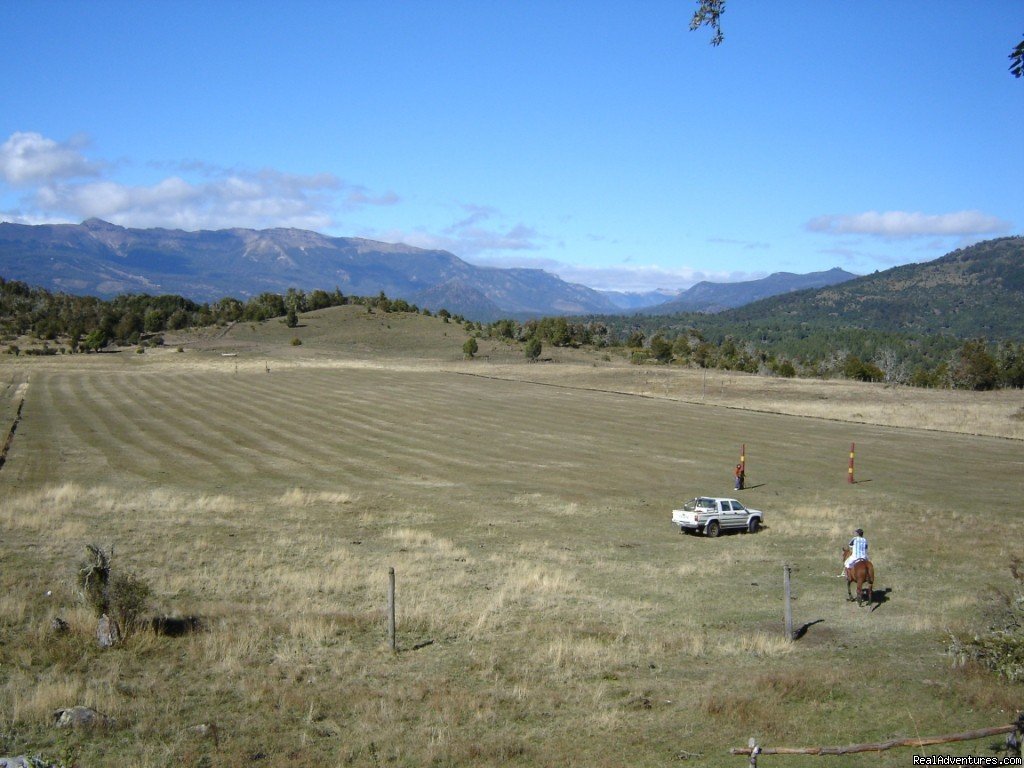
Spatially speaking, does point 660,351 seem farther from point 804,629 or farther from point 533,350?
point 804,629

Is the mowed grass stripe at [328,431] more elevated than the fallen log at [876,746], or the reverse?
the fallen log at [876,746]

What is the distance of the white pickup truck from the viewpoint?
29.8m

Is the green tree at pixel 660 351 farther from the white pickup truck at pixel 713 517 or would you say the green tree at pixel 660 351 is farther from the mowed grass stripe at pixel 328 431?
the white pickup truck at pixel 713 517

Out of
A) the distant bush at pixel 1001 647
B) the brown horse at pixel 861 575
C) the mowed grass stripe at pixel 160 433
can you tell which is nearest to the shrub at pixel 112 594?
the distant bush at pixel 1001 647

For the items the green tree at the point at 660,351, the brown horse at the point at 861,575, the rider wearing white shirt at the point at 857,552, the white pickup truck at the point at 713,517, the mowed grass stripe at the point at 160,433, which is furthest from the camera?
the green tree at the point at 660,351

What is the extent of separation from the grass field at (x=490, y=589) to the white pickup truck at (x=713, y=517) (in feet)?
2.10

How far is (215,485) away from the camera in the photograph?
3925cm

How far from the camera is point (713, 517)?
29719 mm

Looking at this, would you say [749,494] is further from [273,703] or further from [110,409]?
[110,409]

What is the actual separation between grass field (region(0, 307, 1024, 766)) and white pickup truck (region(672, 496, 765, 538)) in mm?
641

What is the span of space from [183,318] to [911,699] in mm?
197875

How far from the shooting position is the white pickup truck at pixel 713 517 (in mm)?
29766

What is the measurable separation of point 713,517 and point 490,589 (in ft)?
37.7

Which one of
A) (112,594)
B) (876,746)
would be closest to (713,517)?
(876,746)
